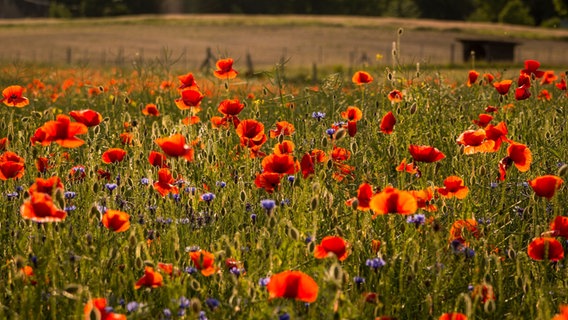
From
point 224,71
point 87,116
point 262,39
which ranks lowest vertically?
point 262,39

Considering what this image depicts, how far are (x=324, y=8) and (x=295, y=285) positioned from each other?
78.2 m

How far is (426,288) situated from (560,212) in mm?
913

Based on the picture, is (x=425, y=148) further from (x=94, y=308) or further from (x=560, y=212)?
(x=94, y=308)

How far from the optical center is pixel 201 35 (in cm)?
4597

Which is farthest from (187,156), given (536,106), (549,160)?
(536,106)

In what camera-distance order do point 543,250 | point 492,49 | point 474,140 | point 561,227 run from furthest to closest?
point 492,49, point 474,140, point 561,227, point 543,250

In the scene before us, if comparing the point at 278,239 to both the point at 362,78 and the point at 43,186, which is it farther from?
the point at 362,78

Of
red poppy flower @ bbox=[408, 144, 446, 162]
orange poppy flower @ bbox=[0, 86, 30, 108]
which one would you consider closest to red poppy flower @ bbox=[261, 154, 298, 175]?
red poppy flower @ bbox=[408, 144, 446, 162]

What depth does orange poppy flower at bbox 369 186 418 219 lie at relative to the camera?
7.05 ft

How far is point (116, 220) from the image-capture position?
7.44 ft

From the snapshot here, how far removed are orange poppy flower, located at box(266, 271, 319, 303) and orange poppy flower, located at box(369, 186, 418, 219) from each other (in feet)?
1.31

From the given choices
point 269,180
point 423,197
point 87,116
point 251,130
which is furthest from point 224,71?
point 423,197

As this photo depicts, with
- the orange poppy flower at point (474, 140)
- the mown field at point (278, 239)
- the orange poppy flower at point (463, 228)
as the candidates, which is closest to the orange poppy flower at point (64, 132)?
the mown field at point (278, 239)

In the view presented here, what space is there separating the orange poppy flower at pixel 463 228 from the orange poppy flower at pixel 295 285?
87 centimetres
